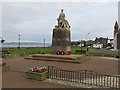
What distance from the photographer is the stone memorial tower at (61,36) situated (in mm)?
18797

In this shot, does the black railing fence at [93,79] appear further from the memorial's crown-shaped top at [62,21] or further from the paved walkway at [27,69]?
the memorial's crown-shaped top at [62,21]

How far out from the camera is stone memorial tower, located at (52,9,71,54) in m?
18.8

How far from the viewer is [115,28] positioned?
8088cm

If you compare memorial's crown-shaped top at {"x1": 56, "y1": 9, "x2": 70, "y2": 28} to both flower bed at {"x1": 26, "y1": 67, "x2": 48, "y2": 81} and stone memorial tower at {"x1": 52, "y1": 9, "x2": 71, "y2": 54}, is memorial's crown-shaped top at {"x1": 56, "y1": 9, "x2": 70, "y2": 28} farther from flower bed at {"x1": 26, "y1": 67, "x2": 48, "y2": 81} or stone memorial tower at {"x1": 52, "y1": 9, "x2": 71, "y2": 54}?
flower bed at {"x1": 26, "y1": 67, "x2": 48, "y2": 81}

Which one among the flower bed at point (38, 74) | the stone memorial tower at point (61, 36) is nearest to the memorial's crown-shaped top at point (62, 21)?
the stone memorial tower at point (61, 36)

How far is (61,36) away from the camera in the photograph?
745 inches

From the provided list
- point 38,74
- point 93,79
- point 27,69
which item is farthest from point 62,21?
point 93,79

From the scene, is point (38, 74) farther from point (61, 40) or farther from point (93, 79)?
point (61, 40)

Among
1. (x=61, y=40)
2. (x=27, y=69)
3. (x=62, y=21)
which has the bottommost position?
(x=27, y=69)

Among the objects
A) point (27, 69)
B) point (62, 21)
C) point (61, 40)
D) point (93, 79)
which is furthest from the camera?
point (62, 21)

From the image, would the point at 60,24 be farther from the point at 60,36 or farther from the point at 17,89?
the point at 17,89

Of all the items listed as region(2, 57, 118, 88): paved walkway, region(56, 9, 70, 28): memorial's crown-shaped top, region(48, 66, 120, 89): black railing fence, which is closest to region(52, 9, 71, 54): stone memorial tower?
region(56, 9, 70, 28): memorial's crown-shaped top

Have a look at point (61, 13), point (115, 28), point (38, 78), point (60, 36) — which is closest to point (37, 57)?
point (60, 36)

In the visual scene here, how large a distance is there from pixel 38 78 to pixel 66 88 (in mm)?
2400
